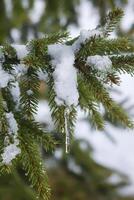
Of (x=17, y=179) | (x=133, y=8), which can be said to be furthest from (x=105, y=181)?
(x=133, y=8)

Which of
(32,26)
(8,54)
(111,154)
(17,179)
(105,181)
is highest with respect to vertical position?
(8,54)

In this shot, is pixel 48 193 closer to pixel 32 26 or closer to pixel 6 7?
pixel 6 7

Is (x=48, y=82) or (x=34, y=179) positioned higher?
(x=48, y=82)

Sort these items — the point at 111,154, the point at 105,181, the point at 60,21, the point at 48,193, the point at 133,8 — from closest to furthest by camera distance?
1. the point at 48,193
2. the point at 133,8
3. the point at 60,21
4. the point at 105,181
5. the point at 111,154

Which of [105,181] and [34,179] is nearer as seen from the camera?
[34,179]

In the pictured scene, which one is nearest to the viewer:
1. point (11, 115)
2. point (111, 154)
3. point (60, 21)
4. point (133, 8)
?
point (11, 115)


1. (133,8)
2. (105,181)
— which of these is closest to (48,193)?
(133,8)
